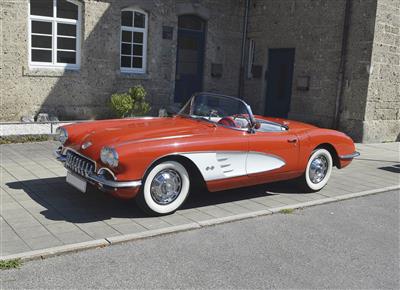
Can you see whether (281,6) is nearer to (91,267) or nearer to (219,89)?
(219,89)

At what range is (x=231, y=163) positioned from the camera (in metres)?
5.74

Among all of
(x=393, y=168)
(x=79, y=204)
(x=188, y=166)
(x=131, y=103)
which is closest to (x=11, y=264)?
(x=79, y=204)

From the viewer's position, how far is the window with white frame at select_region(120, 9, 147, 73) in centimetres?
1319

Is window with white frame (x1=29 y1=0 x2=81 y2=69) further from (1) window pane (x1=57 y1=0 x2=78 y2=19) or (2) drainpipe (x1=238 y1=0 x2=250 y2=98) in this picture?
(2) drainpipe (x1=238 y1=0 x2=250 y2=98)

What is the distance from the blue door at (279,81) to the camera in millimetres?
14617

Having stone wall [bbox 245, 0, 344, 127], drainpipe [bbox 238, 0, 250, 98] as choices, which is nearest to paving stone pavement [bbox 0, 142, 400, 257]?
stone wall [bbox 245, 0, 344, 127]

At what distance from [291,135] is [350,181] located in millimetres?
2159

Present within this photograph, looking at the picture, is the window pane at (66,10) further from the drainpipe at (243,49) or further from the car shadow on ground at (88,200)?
the car shadow on ground at (88,200)

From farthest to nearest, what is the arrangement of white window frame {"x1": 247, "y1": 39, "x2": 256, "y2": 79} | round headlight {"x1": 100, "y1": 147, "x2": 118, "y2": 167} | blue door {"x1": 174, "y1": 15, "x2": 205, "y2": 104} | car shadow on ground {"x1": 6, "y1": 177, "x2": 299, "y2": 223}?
white window frame {"x1": 247, "y1": 39, "x2": 256, "y2": 79}
blue door {"x1": 174, "y1": 15, "x2": 205, "y2": 104}
car shadow on ground {"x1": 6, "y1": 177, "x2": 299, "y2": 223}
round headlight {"x1": 100, "y1": 147, "x2": 118, "y2": 167}

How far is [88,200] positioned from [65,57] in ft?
24.2

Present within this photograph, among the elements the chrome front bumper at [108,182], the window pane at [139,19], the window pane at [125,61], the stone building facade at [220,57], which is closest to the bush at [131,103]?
the stone building facade at [220,57]

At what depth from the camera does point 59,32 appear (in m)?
12.1

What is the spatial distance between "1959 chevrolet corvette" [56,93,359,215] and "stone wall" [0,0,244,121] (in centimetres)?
604

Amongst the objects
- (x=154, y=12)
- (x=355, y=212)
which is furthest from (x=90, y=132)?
(x=154, y=12)
